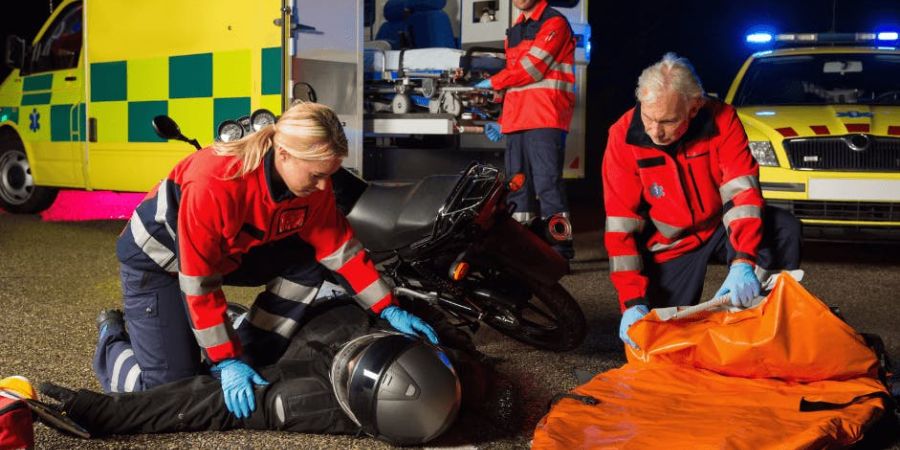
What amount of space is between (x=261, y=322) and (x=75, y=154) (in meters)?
5.74

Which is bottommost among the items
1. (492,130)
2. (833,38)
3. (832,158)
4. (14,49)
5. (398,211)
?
(398,211)

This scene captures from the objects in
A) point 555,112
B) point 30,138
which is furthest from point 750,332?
point 30,138

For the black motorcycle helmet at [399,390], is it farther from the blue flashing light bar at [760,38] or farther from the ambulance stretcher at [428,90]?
the blue flashing light bar at [760,38]

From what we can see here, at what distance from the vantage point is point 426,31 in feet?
27.4

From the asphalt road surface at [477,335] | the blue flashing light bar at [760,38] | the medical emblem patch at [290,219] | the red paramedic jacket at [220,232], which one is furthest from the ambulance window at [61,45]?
the medical emblem patch at [290,219]

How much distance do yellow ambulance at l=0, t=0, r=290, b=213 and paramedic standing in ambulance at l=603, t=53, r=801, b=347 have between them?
3.23 m

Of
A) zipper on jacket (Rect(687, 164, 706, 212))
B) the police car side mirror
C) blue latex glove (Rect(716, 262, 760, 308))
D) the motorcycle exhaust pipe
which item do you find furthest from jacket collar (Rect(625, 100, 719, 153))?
the police car side mirror

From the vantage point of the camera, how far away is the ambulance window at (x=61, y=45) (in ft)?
28.2

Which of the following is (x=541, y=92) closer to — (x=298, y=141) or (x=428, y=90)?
(x=428, y=90)

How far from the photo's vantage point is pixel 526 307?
3973 mm

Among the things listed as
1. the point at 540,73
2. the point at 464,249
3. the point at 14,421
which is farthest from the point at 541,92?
the point at 14,421

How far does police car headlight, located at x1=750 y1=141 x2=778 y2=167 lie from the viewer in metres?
6.68

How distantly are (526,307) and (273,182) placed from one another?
1.35 m

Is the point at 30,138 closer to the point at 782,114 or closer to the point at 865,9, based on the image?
the point at 782,114
